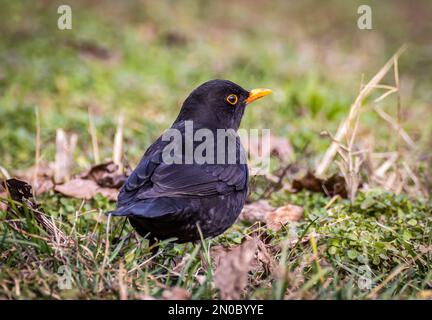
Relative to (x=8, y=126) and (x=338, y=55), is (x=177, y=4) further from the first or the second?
(x=8, y=126)

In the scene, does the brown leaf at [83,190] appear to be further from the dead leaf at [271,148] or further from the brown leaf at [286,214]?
the dead leaf at [271,148]

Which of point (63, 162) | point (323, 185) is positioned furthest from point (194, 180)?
point (63, 162)

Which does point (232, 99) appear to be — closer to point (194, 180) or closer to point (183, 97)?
point (194, 180)

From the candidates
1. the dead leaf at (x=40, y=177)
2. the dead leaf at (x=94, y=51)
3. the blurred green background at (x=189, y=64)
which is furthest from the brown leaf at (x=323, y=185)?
the dead leaf at (x=94, y=51)

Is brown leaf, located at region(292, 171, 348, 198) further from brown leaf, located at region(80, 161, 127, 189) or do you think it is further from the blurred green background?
brown leaf, located at region(80, 161, 127, 189)

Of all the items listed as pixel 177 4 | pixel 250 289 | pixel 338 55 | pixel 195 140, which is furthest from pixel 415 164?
pixel 177 4
